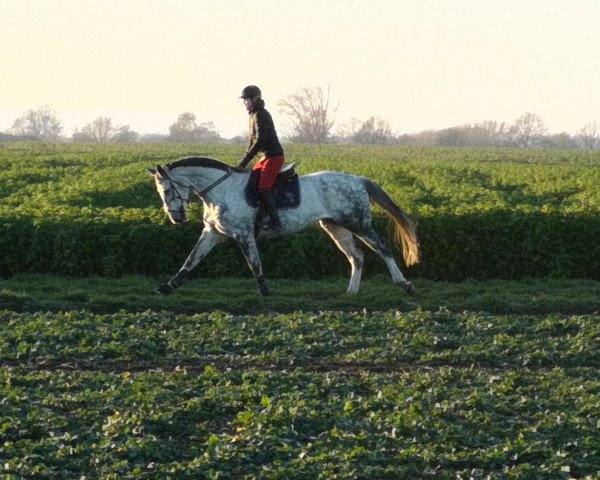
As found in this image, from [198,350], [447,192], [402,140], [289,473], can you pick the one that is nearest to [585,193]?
[447,192]

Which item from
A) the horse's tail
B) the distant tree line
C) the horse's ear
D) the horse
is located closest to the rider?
the horse

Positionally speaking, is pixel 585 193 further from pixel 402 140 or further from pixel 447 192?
pixel 402 140

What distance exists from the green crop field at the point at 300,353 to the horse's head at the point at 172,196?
124 centimetres

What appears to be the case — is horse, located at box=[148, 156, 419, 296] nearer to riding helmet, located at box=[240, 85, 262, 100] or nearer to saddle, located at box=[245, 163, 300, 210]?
saddle, located at box=[245, 163, 300, 210]

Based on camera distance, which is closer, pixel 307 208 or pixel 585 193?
pixel 307 208

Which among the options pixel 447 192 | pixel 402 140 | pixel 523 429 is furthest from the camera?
pixel 402 140

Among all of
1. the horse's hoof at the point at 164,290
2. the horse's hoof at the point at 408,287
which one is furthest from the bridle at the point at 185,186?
the horse's hoof at the point at 408,287

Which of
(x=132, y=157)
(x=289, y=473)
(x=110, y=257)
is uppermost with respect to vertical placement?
(x=132, y=157)

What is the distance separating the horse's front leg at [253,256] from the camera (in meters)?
16.1

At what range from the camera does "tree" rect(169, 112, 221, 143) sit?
122894 millimetres

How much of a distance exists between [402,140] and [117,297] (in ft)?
362

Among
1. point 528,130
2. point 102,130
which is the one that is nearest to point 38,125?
point 102,130

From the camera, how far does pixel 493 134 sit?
12988cm

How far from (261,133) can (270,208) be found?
1073 mm
